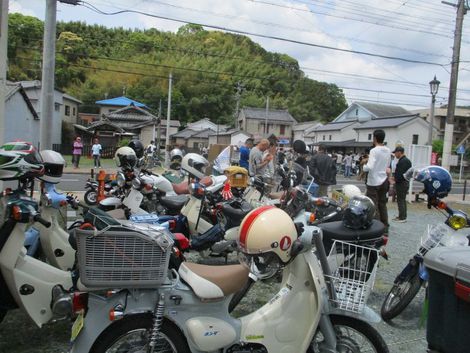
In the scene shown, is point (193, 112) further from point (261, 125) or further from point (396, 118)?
point (396, 118)

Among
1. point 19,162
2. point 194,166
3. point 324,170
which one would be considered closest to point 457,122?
point 324,170

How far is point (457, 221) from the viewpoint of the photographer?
4039 mm

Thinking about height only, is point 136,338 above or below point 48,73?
below

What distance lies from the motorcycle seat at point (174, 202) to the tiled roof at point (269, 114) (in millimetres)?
50314

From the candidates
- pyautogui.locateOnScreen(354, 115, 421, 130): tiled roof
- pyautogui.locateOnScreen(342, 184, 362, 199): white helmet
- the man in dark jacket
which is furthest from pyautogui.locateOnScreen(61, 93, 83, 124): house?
pyautogui.locateOnScreen(342, 184, 362, 199): white helmet

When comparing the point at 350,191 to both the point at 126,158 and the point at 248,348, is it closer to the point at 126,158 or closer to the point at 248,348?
the point at 248,348

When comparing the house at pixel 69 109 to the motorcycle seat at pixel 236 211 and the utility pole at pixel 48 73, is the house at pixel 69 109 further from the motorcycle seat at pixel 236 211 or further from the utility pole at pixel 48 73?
the motorcycle seat at pixel 236 211

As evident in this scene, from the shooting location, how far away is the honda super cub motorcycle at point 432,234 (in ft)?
13.1

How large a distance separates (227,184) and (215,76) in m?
55.1

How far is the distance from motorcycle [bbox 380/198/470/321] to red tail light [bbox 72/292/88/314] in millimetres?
3065

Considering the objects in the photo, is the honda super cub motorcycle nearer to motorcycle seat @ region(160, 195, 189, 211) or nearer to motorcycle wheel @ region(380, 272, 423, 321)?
motorcycle wheel @ region(380, 272, 423, 321)

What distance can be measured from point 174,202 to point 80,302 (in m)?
3.80

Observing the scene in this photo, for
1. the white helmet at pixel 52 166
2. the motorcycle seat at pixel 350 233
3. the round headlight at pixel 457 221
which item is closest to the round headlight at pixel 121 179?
the white helmet at pixel 52 166

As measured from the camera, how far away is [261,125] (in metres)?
57.1
